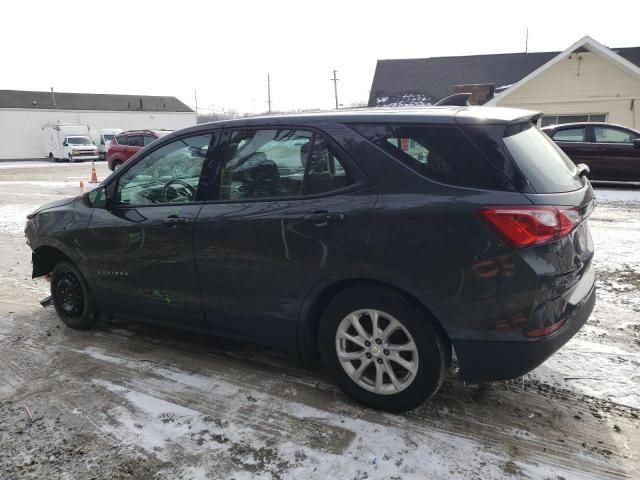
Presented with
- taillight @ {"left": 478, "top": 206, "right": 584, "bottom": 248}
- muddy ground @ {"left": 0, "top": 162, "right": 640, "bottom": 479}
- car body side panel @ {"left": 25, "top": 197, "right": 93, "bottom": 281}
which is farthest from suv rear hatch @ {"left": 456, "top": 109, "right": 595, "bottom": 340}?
car body side panel @ {"left": 25, "top": 197, "right": 93, "bottom": 281}

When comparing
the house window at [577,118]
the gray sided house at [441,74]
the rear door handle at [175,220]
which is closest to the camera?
the rear door handle at [175,220]

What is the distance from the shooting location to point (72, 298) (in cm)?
451

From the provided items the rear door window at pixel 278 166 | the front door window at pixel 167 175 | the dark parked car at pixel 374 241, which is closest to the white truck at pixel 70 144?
the front door window at pixel 167 175

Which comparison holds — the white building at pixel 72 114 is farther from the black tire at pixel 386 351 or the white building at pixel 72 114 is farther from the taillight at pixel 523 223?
the taillight at pixel 523 223

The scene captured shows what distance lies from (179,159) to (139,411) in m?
1.78

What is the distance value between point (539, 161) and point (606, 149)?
11.2 metres

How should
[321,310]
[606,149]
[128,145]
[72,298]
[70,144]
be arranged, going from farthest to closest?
[70,144] → [128,145] → [606,149] → [72,298] → [321,310]

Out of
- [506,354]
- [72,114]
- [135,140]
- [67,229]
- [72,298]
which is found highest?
[72,114]

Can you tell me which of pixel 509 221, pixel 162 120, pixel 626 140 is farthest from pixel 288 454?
pixel 162 120

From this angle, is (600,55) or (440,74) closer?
(600,55)

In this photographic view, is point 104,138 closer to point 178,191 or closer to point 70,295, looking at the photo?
point 70,295

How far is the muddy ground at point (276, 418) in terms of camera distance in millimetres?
2619

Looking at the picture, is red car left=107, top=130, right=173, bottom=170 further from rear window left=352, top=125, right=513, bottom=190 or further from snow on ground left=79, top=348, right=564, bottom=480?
rear window left=352, top=125, right=513, bottom=190

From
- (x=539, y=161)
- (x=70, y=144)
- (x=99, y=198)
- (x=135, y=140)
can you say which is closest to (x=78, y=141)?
(x=70, y=144)
